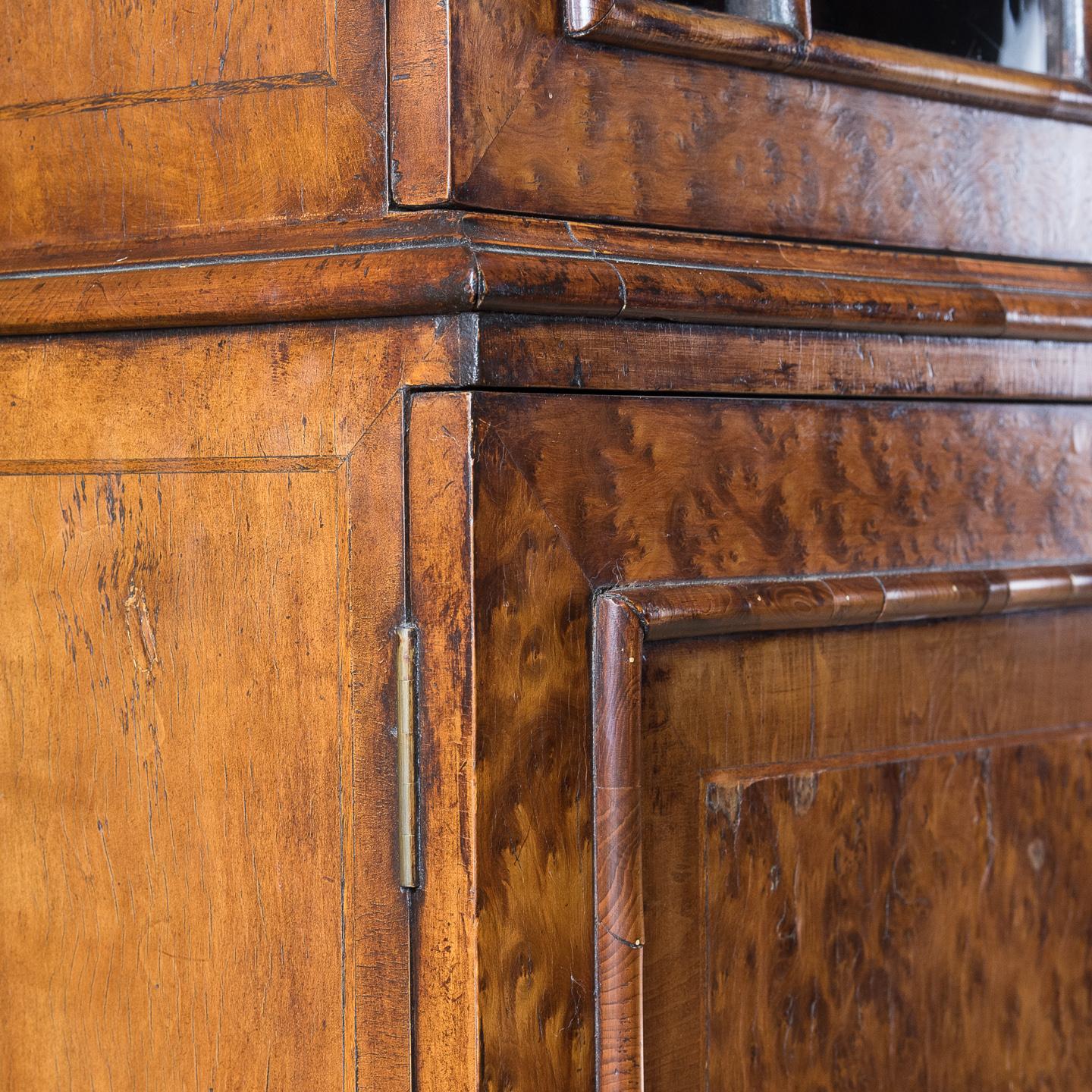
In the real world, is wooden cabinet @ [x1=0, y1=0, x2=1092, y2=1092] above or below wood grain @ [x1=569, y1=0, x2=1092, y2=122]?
below

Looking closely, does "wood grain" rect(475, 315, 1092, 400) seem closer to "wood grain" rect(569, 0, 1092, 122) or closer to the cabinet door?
the cabinet door

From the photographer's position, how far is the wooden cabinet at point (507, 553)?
0.64 meters

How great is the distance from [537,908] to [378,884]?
0.07 m

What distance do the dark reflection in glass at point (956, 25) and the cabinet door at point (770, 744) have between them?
7.9 inches

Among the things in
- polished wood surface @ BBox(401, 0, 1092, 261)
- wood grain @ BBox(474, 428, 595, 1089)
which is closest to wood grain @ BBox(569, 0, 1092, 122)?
polished wood surface @ BBox(401, 0, 1092, 261)

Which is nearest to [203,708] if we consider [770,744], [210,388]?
[210,388]

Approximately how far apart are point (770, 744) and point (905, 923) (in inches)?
5.3

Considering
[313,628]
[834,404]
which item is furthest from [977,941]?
[313,628]

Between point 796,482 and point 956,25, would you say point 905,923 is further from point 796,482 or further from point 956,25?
point 956,25

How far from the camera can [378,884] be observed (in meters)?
0.64

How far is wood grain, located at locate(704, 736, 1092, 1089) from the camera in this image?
2.36 ft

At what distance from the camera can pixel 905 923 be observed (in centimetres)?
77

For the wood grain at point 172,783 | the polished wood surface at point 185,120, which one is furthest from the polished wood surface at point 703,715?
the polished wood surface at point 185,120

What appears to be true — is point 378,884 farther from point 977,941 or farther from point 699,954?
point 977,941
